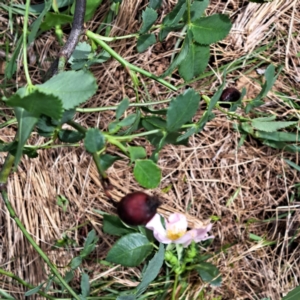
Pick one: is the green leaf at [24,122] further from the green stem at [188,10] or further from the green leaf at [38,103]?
the green stem at [188,10]

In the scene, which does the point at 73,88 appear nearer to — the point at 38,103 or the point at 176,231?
the point at 38,103

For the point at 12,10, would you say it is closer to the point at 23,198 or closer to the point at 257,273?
the point at 23,198

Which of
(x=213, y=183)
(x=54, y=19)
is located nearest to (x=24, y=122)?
(x=54, y=19)

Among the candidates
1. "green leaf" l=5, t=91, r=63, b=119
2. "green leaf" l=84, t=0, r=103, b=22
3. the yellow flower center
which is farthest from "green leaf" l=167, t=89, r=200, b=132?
the yellow flower center

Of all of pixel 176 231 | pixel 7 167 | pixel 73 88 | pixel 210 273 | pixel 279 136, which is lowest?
pixel 210 273

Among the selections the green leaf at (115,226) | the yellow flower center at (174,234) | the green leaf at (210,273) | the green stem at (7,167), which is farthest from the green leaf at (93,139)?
the green leaf at (210,273)

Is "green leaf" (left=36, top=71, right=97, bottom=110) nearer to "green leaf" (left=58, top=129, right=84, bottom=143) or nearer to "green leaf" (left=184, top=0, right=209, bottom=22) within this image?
"green leaf" (left=58, top=129, right=84, bottom=143)
